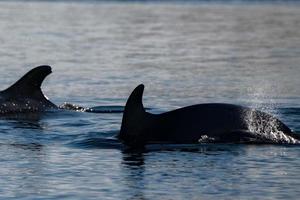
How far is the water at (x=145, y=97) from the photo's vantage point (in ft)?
42.1

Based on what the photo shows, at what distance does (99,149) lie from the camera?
15.2m

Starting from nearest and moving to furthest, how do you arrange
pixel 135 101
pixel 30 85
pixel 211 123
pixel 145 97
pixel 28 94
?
pixel 135 101, pixel 211 123, pixel 30 85, pixel 28 94, pixel 145 97

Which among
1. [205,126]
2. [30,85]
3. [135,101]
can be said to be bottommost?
[205,126]

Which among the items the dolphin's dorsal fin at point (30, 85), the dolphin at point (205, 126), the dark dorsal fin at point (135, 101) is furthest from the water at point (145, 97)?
the dolphin's dorsal fin at point (30, 85)

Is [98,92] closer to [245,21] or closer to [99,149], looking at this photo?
[99,149]

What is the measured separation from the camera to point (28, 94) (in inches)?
770

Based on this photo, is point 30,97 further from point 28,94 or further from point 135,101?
point 135,101

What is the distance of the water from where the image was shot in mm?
12828

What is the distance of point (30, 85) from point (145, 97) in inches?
133

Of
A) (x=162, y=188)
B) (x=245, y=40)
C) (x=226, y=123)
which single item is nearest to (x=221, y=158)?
(x=226, y=123)

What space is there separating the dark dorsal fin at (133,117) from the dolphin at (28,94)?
410 centimetres

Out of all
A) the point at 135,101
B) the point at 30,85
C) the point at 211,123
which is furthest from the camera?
the point at 30,85

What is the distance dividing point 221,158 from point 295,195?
2.17m

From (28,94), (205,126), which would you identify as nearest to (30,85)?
(28,94)
